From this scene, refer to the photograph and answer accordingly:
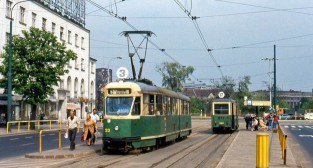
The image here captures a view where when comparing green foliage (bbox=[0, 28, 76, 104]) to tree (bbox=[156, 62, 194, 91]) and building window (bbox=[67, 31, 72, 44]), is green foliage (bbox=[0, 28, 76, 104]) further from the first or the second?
tree (bbox=[156, 62, 194, 91])

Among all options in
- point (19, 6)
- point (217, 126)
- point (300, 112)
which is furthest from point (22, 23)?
point (300, 112)

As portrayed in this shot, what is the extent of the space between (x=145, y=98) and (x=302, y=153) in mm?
6875

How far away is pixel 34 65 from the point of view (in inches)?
1631

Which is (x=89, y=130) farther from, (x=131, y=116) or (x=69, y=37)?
(x=69, y=37)

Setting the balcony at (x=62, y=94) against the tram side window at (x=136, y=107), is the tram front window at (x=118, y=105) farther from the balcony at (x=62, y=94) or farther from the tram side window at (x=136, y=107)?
the balcony at (x=62, y=94)

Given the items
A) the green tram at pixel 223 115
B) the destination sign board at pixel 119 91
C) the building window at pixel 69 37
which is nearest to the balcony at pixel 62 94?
the building window at pixel 69 37

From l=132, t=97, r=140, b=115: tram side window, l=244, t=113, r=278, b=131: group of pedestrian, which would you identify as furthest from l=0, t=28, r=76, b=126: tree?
l=132, t=97, r=140, b=115: tram side window

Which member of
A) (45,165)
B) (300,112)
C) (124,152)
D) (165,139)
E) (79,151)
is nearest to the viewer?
(45,165)

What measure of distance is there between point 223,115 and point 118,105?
794 inches

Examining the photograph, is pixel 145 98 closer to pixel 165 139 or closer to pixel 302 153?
pixel 165 139

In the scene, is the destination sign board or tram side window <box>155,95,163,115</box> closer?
the destination sign board

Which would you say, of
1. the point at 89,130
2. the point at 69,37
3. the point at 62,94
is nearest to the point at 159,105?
the point at 89,130

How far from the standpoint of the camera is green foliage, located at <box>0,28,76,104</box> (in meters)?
41.1

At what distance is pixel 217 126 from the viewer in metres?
38.9
